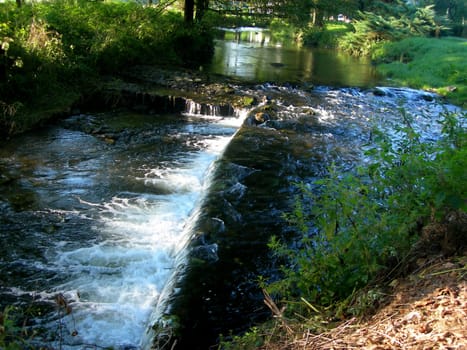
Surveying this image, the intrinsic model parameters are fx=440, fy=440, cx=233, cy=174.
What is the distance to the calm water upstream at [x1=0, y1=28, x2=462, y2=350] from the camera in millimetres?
5047

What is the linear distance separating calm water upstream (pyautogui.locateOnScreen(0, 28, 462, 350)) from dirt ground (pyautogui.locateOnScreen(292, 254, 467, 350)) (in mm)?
1747

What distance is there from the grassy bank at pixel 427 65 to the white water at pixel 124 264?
1260cm

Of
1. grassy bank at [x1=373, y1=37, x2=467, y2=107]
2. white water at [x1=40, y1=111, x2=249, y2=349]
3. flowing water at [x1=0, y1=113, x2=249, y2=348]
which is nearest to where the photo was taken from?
white water at [x1=40, y1=111, x2=249, y2=349]

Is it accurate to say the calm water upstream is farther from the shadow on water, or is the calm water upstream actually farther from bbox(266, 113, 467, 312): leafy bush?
the shadow on water

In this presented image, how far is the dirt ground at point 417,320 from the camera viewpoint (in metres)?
2.92

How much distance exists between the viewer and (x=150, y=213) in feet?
25.1

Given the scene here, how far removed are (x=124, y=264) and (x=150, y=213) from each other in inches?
63.2

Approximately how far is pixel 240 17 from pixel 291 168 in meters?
15.4

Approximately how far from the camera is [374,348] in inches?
117

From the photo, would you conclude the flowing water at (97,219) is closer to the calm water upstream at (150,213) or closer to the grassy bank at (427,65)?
the calm water upstream at (150,213)

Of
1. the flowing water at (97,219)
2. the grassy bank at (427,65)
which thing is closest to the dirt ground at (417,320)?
the flowing water at (97,219)

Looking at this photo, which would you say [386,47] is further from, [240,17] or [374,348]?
[374,348]

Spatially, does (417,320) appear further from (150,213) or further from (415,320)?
(150,213)

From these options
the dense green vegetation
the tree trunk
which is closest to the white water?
the dense green vegetation
